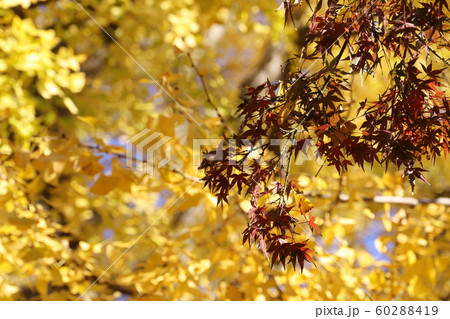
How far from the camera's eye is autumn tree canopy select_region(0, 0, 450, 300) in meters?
0.80

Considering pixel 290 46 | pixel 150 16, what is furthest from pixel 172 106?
pixel 150 16

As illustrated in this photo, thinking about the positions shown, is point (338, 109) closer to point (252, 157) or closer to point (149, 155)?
point (252, 157)

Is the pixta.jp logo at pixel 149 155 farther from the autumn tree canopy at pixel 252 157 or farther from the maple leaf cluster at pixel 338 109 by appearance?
the maple leaf cluster at pixel 338 109

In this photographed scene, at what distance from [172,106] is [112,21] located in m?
1.54

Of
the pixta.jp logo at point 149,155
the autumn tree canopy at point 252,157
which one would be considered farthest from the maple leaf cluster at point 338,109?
the pixta.jp logo at point 149,155

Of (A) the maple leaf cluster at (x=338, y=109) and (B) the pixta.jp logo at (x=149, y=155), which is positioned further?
(B) the pixta.jp logo at (x=149, y=155)

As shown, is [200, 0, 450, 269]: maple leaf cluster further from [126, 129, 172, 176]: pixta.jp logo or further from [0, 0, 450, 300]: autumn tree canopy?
[126, 129, 172, 176]: pixta.jp logo

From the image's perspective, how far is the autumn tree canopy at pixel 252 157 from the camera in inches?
31.5

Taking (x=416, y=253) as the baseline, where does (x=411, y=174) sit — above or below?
above

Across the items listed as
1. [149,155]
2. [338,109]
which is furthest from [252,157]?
[149,155]

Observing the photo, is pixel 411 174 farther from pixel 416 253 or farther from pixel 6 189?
pixel 6 189

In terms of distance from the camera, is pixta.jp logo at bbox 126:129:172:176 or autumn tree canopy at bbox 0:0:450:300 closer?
autumn tree canopy at bbox 0:0:450:300

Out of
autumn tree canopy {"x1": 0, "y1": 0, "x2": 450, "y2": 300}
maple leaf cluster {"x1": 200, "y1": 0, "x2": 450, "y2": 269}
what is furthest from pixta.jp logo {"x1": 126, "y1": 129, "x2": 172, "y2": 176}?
maple leaf cluster {"x1": 200, "y1": 0, "x2": 450, "y2": 269}

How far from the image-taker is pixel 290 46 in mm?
1839
